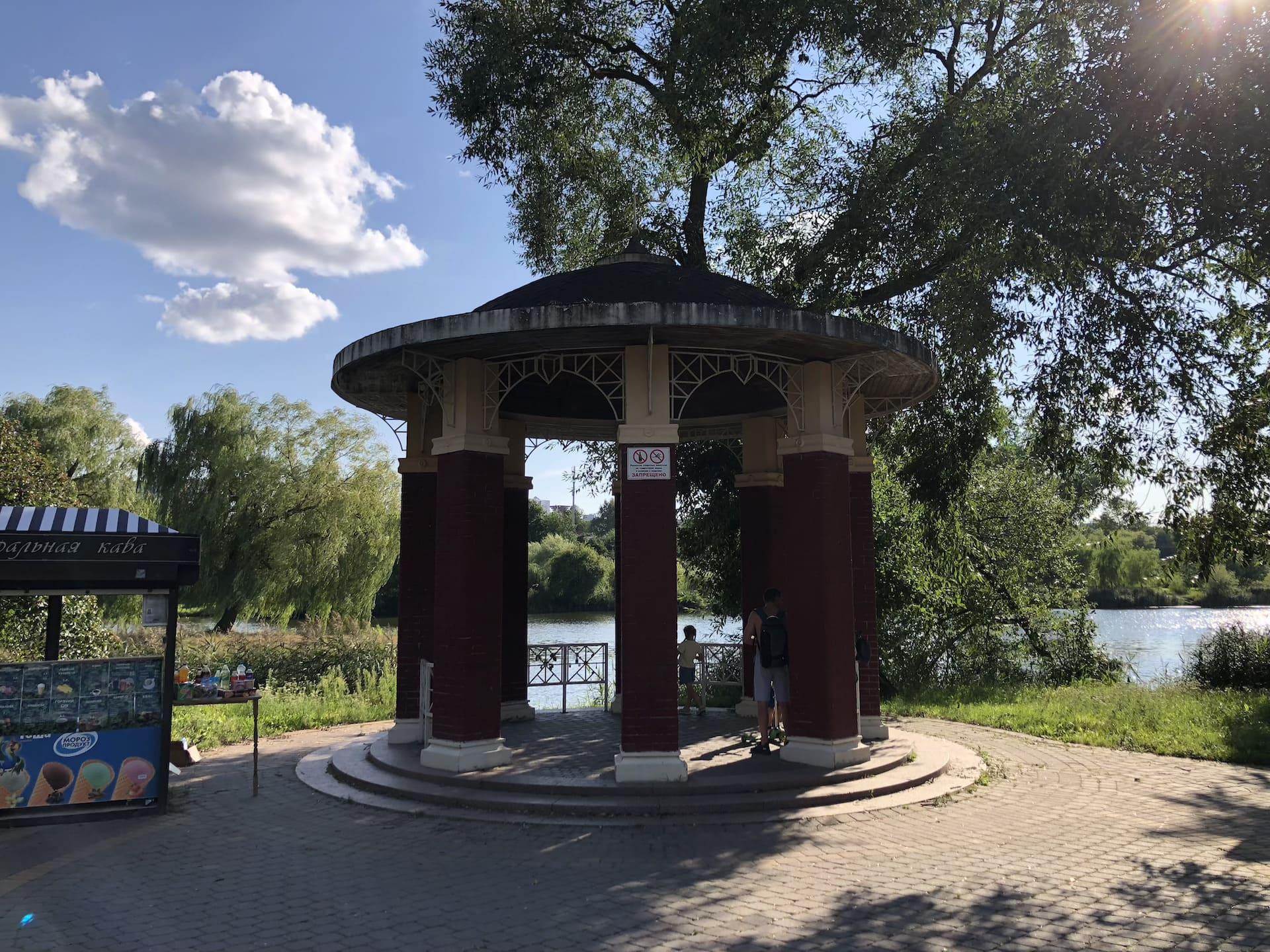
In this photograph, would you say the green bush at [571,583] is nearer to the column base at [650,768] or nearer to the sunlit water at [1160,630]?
the sunlit water at [1160,630]

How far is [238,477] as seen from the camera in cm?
2545

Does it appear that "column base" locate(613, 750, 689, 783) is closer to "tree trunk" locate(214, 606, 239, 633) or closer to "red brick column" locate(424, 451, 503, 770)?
"red brick column" locate(424, 451, 503, 770)

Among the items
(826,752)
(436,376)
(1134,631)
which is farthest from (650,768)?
(1134,631)

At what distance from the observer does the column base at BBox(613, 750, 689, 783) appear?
7.91 metres

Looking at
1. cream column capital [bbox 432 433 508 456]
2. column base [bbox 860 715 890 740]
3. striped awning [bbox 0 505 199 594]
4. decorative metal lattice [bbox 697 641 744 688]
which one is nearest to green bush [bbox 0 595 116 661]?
striped awning [bbox 0 505 199 594]

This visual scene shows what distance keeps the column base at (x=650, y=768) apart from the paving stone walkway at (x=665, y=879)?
2.59 ft

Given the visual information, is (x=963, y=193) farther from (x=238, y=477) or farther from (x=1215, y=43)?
(x=238, y=477)

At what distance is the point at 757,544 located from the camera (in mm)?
12398

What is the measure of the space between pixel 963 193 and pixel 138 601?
78.7ft

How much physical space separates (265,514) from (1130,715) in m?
22.4

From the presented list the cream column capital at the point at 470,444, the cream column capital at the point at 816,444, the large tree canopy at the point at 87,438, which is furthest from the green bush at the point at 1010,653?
the large tree canopy at the point at 87,438

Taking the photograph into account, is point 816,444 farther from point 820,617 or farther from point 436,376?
point 436,376

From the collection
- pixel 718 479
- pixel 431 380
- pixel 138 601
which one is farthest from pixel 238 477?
pixel 431 380

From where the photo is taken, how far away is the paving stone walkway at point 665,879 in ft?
16.2
